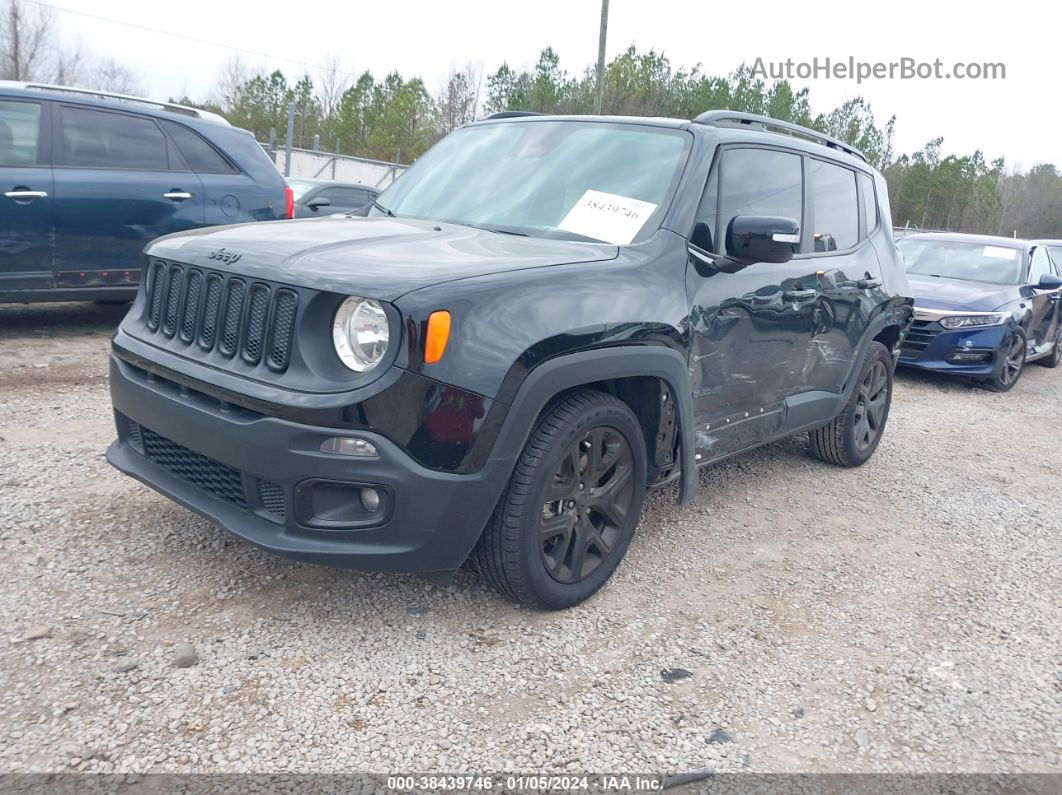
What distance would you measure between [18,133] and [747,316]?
5.29 m

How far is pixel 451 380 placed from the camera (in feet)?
8.44

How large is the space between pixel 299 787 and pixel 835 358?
3.53 meters

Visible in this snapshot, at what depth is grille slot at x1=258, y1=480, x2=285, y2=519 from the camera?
2.67m

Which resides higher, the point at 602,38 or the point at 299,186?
the point at 602,38

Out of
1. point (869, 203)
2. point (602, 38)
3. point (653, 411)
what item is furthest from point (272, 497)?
point (602, 38)

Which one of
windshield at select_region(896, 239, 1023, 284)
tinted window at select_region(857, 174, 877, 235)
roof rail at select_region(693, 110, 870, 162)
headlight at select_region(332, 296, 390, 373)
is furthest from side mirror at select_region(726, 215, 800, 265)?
windshield at select_region(896, 239, 1023, 284)

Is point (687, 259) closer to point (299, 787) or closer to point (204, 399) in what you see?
point (204, 399)

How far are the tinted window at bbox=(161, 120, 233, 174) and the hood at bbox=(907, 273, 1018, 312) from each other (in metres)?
6.46

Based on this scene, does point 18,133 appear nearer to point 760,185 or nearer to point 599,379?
point 760,185

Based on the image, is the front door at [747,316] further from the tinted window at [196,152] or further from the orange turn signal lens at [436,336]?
the tinted window at [196,152]

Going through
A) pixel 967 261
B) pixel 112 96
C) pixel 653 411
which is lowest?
pixel 653 411

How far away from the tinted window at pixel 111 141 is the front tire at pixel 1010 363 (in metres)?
7.91

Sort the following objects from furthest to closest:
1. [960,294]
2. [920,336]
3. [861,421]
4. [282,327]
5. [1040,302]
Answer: [1040,302], [960,294], [920,336], [861,421], [282,327]

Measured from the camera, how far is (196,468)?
2.93 meters
